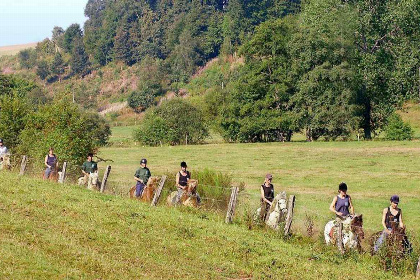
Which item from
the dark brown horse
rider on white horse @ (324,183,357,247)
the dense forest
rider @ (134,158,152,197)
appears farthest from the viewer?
the dense forest

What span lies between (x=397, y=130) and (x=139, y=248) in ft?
166

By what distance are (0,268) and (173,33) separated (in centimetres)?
15522

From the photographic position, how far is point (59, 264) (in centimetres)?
1260

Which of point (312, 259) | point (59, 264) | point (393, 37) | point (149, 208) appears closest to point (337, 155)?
point (393, 37)

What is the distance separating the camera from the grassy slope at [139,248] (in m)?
12.7

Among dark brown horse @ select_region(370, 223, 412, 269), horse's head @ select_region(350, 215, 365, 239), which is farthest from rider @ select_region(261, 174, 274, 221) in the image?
dark brown horse @ select_region(370, 223, 412, 269)

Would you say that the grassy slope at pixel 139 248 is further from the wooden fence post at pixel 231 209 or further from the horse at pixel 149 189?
the horse at pixel 149 189

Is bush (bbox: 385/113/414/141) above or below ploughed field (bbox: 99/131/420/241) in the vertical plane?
above

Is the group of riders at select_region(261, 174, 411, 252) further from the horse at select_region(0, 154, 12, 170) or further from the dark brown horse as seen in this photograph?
the horse at select_region(0, 154, 12, 170)

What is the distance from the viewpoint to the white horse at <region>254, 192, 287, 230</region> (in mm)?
18062

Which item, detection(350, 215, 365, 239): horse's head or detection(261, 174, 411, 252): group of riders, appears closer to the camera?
detection(261, 174, 411, 252): group of riders

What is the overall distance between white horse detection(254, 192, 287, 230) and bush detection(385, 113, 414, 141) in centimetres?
4586

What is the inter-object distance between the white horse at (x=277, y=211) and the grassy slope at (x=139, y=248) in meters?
0.46

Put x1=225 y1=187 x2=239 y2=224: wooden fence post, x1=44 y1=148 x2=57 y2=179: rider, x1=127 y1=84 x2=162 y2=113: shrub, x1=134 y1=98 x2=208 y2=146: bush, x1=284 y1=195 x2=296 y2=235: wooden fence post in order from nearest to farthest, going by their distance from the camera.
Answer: x1=284 y1=195 x2=296 y2=235: wooden fence post, x1=225 y1=187 x2=239 y2=224: wooden fence post, x1=44 y1=148 x2=57 y2=179: rider, x1=134 y1=98 x2=208 y2=146: bush, x1=127 y1=84 x2=162 y2=113: shrub
